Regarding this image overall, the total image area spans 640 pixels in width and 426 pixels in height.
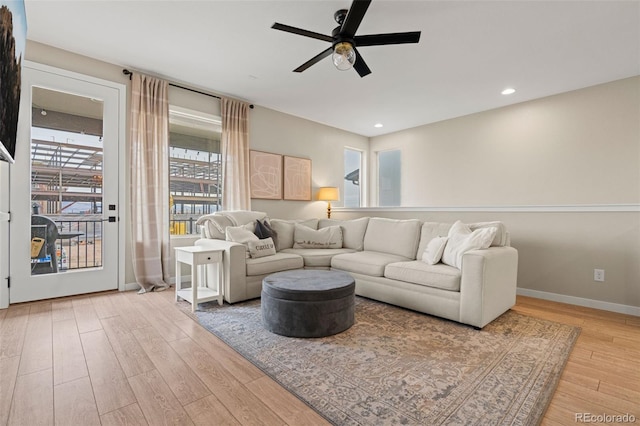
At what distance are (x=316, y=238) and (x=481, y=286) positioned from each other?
223 centimetres

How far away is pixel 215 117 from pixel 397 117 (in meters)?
2.99

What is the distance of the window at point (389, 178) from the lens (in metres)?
5.98

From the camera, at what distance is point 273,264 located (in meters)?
3.33

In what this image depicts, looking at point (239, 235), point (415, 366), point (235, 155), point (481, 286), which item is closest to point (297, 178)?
point (235, 155)

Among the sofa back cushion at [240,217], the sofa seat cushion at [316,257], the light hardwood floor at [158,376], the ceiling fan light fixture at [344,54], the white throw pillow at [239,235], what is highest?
the ceiling fan light fixture at [344,54]

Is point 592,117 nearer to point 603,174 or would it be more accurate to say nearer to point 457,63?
point 603,174

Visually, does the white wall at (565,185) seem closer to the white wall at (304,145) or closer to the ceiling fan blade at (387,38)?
the white wall at (304,145)

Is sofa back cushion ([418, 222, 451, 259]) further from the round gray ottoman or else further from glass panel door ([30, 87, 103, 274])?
glass panel door ([30, 87, 103, 274])

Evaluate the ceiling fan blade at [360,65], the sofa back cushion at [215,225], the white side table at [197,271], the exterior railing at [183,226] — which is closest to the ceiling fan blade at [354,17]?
the ceiling fan blade at [360,65]

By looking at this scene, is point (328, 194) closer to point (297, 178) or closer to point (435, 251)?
point (297, 178)

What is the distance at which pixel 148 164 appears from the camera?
11.7 feet

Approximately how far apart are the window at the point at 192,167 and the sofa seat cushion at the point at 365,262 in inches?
80.1

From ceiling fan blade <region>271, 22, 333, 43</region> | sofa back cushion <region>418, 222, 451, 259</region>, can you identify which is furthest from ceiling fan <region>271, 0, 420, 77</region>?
sofa back cushion <region>418, 222, 451, 259</region>

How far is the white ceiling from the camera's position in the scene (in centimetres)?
238
